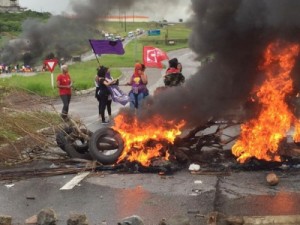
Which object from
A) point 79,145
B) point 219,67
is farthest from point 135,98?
point 219,67

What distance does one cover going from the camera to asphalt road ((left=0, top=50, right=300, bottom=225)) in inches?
258

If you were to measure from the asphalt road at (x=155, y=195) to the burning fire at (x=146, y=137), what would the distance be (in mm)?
471

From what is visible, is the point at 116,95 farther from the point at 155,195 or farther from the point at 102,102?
the point at 155,195

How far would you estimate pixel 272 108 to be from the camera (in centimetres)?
890

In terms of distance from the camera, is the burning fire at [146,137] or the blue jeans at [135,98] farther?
the blue jeans at [135,98]

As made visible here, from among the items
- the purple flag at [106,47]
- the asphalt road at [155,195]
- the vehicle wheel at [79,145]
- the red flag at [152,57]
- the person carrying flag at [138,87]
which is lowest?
the asphalt road at [155,195]

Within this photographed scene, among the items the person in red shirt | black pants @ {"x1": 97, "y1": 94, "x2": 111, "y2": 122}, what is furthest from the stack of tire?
black pants @ {"x1": 97, "y1": 94, "x2": 111, "y2": 122}

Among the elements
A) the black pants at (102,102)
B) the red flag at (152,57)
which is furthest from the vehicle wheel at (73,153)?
the red flag at (152,57)

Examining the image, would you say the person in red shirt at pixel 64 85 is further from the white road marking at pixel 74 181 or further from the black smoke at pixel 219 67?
the white road marking at pixel 74 181

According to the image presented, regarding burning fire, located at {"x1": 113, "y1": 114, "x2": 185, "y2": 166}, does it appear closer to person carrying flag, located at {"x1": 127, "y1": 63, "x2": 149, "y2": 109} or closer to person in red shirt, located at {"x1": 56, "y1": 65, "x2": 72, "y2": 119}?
person carrying flag, located at {"x1": 127, "y1": 63, "x2": 149, "y2": 109}

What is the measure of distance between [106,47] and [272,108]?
6673mm

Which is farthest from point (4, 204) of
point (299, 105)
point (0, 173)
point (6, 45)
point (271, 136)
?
point (6, 45)

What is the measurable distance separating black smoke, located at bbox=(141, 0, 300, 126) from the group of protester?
3.87 metres

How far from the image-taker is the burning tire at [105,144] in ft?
29.0
